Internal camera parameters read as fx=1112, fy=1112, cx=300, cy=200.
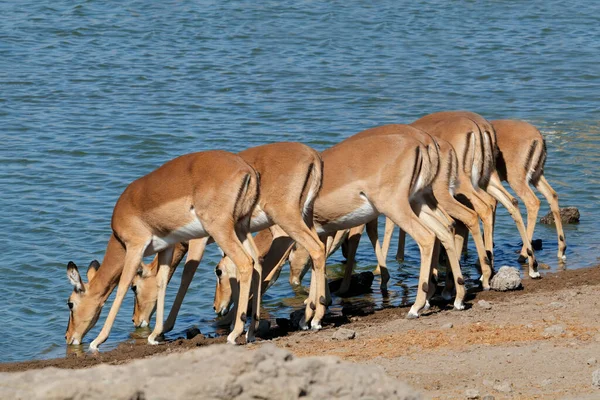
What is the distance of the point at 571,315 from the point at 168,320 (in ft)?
13.7

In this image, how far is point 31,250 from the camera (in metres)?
14.6

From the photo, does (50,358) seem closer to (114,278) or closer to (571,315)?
(114,278)

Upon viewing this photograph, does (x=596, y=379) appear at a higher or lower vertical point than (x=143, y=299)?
higher

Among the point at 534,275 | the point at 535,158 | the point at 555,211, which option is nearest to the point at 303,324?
the point at 534,275

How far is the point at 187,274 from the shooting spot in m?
11.8

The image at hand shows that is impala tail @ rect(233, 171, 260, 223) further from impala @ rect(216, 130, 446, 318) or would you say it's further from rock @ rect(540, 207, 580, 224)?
rock @ rect(540, 207, 580, 224)

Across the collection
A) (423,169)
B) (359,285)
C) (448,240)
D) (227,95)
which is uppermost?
(423,169)

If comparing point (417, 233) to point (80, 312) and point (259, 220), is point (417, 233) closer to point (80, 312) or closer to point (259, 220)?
point (259, 220)

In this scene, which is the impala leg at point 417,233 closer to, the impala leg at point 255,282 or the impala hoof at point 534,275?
the impala leg at point 255,282

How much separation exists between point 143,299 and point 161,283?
2.62 ft

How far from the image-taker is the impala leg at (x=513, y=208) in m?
13.0

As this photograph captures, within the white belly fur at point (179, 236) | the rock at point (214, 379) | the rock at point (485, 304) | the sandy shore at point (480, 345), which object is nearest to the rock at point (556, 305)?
the sandy shore at point (480, 345)

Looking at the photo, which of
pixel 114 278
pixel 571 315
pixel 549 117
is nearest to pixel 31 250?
pixel 114 278

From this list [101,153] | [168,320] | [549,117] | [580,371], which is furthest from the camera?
[549,117]
